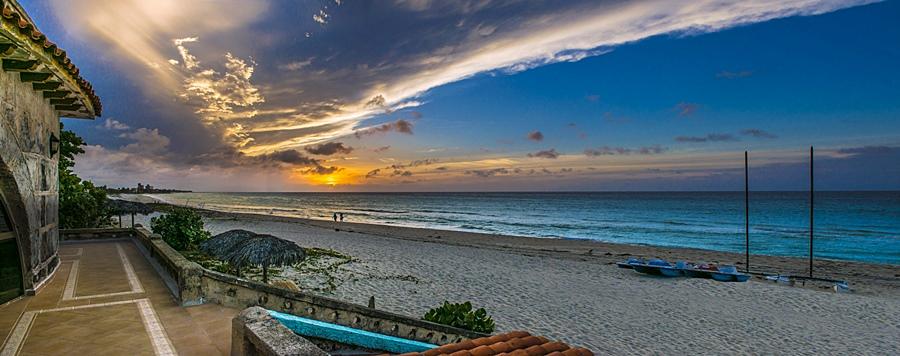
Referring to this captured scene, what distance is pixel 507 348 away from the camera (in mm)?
3824

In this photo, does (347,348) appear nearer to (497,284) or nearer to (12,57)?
(12,57)

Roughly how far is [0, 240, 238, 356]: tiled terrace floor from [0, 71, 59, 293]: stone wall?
699 millimetres

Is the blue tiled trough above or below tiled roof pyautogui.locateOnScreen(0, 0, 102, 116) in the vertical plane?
below

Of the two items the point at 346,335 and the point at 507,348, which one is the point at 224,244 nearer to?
the point at 346,335

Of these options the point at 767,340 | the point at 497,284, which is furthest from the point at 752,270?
the point at 497,284

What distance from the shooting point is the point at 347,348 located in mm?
6363

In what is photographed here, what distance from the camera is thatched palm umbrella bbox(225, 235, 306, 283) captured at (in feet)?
36.1

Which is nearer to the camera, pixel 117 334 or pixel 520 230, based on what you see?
pixel 117 334

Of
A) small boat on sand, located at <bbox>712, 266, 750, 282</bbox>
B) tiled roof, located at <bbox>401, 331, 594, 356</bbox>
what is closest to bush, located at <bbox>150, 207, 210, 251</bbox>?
tiled roof, located at <bbox>401, 331, 594, 356</bbox>

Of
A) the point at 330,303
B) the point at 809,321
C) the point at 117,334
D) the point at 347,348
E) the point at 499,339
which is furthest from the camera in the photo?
the point at 809,321

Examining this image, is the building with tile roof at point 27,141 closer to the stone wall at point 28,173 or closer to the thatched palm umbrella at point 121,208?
the stone wall at point 28,173

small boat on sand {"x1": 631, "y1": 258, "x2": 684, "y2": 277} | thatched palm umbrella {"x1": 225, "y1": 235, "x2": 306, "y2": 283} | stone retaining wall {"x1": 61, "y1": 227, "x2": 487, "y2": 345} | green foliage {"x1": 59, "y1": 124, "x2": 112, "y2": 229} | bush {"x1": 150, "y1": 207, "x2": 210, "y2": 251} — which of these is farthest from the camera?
small boat on sand {"x1": 631, "y1": 258, "x2": 684, "y2": 277}

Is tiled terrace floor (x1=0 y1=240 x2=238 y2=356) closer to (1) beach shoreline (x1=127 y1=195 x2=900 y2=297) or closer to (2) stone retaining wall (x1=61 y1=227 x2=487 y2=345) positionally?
(2) stone retaining wall (x1=61 y1=227 x2=487 y2=345)

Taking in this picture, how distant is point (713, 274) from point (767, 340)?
306 inches
